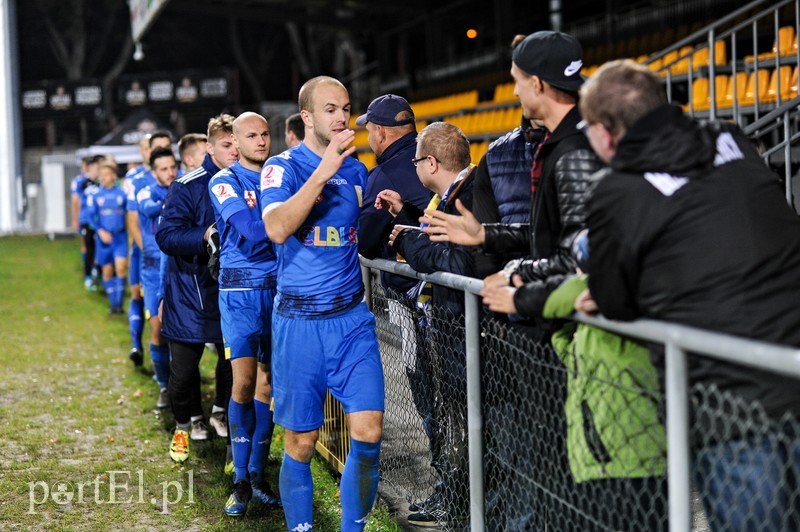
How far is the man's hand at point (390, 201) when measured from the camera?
430cm

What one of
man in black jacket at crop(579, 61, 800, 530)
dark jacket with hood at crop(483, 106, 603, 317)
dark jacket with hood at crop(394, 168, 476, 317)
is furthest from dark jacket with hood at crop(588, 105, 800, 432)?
dark jacket with hood at crop(394, 168, 476, 317)

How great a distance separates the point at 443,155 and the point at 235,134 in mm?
1259

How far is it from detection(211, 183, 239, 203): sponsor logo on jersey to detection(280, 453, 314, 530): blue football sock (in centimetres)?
139

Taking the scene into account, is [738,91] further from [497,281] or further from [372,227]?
[497,281]

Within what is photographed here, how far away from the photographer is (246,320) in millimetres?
4797

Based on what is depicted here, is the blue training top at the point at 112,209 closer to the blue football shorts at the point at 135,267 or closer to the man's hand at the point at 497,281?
the blue football shorts at the point at 135,267

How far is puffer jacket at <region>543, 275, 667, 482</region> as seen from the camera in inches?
98.1

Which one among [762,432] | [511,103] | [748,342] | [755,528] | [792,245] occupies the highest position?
[511,103]

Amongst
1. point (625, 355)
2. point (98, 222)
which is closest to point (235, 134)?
point (625, 355)

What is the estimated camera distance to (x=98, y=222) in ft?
42.4

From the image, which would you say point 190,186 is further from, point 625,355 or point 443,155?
point 625,355

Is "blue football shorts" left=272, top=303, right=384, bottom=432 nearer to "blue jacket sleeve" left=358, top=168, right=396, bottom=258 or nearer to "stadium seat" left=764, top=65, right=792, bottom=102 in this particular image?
"blue jacket sleeve" left=358, top=168, right=396, bottom=258

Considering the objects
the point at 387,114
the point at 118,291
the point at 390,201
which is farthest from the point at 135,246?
the point at 390,201

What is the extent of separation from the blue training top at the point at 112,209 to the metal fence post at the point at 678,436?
10582mm
